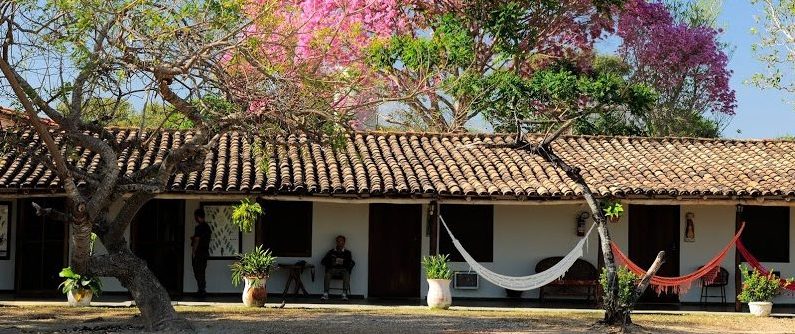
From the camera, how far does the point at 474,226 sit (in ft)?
67.3

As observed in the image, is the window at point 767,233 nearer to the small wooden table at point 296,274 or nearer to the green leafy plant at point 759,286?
the green leafy plant at point 759,286

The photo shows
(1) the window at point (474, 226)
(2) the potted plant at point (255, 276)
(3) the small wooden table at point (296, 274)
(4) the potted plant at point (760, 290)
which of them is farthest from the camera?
(1) the window at point (474, 226)

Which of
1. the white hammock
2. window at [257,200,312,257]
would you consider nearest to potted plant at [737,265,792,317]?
the white hammock

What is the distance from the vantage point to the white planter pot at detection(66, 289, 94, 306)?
1773cm

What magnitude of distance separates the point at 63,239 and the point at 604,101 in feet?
39.5

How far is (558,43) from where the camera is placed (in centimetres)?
2738

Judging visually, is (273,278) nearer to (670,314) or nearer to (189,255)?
(189,255)

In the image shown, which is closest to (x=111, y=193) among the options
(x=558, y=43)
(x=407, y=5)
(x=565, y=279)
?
(x=565, y=279)

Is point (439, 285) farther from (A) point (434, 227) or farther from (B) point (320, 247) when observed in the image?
(B) point (320, 247)

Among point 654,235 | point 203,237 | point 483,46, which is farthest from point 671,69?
point 203,237

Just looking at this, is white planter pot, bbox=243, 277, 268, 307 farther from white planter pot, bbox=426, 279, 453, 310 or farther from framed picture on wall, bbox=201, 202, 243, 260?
Answer: white planter pot, bbox=426, 279, 453, 310

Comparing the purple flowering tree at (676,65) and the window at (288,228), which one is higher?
the purple flowering tree at (676,65)

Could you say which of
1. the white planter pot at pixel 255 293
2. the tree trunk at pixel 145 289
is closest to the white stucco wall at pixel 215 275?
the white planter pot at pixel 255 293

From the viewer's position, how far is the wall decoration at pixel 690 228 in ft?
66.9
